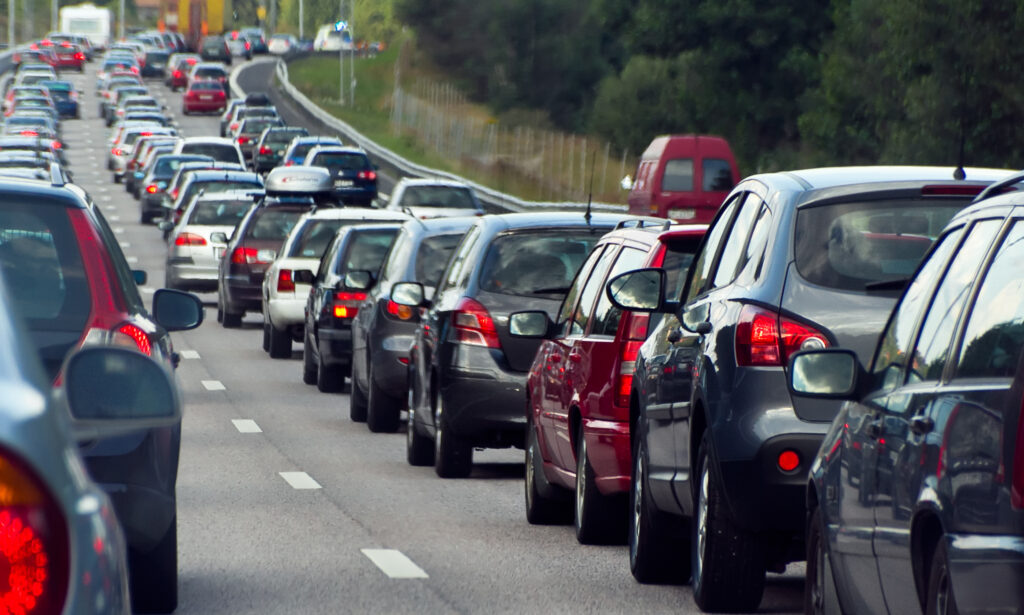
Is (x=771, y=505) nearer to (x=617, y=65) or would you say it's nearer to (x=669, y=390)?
(x=669, y=390)

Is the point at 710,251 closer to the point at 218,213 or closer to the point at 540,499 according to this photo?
the point at 540,499

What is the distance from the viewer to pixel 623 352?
10.1 m

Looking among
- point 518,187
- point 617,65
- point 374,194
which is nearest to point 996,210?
point 374,194

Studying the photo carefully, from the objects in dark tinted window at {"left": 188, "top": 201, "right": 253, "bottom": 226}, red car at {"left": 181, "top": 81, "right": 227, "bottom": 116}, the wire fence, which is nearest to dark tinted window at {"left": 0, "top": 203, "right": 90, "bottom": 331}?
dark tinted window at {"left": 188, "top": 201, "right": 253, "bottom": 226}

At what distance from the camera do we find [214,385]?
21.3 m

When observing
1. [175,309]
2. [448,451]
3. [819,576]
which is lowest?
[448,451]

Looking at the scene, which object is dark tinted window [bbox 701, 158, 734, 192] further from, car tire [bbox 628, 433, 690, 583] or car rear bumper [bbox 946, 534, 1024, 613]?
car rear bumper [bbox 946, 534, 1024, 613]

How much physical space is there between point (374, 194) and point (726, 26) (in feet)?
71.1

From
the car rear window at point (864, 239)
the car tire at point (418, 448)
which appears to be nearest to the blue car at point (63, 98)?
the car tire at point (418, 448)

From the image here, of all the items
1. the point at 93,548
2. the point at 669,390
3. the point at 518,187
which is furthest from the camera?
the point at 518,187

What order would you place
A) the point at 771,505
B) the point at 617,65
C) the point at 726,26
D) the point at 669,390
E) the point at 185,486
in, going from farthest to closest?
the point at 617,65
the point at 726,26
the point at 185,486
the point at 669,390
the point at 771,505

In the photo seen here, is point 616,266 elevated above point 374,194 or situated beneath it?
elevated above

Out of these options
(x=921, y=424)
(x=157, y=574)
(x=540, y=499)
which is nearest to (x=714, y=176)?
(x=540, y=499)

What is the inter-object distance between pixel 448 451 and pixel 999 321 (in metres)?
8.84
